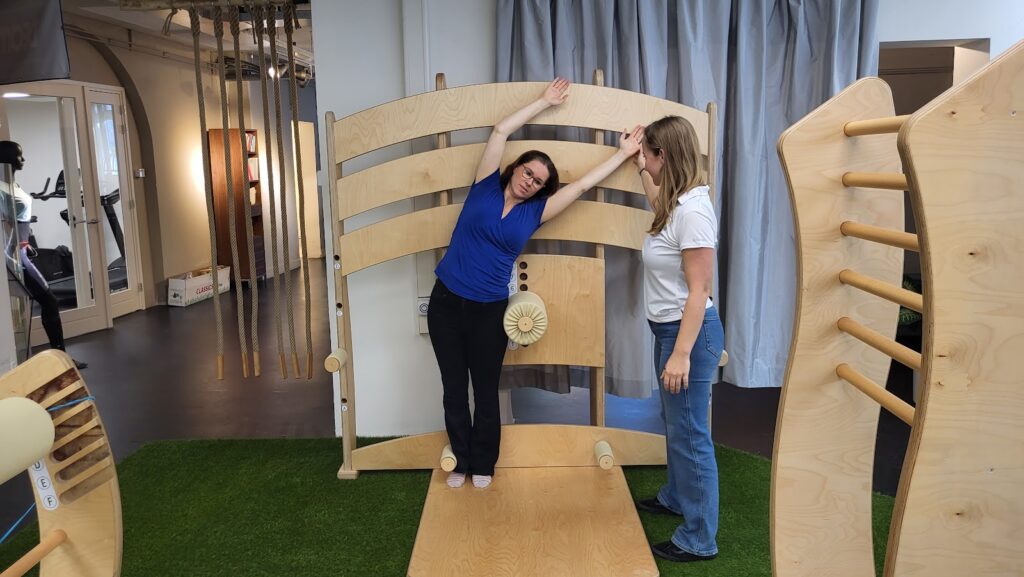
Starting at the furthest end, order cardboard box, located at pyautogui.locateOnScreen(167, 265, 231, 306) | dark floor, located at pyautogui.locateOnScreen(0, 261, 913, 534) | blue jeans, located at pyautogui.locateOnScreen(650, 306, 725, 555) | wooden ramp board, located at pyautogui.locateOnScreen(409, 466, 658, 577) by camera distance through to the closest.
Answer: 1. cardboard box, located at pyautogui.locateOnScreen(167, 265, 231, 306)
2. dark floor, located at pyautogui.locateOnScreen(0, 261, 913, 534)
3. wooden ramp board, located at pyautogui.locateOnScreen(409, 466, 658, 577)
4. blue jeans, located at pyautogui.locateOnScreen(650, 306, 725, 555)

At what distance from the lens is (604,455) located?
3510 mm

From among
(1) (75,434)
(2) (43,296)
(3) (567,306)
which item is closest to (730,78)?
(3) (567,306)

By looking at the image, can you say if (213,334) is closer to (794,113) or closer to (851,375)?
(794,113)

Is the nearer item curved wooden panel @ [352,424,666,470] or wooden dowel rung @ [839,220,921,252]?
wooden dowel rung @ [839,220,921,252]

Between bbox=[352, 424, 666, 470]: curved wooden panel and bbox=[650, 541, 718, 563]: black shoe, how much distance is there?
0.79 m

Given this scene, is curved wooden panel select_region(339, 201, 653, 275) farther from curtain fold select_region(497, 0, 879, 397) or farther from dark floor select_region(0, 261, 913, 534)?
dark floor select_region(0, 261, 913, 534)

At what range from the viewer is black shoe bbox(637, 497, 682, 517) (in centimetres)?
335

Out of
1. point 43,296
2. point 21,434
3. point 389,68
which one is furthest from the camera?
point 43,296

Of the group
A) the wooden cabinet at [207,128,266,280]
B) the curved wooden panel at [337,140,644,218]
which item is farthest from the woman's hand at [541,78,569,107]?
the wooden cabinet at [207,128,266,280]

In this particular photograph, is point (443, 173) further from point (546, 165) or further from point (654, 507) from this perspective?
point (654, 507)

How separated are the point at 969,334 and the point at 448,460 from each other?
2483mm

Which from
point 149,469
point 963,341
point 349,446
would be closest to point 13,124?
point 149,469

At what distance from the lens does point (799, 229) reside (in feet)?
6.63

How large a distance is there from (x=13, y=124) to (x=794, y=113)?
619 centimetres
